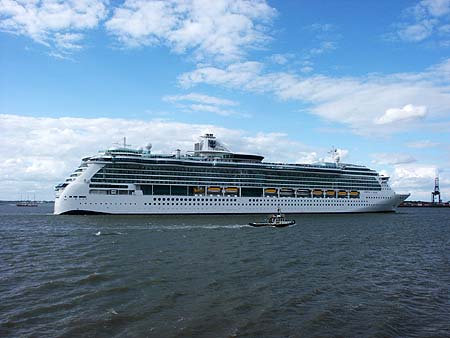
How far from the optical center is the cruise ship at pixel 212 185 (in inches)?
2785

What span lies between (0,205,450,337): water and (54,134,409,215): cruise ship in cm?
3213

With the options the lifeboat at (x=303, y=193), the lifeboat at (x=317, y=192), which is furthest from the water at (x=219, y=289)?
the lifeboat at (x=317, y=192)

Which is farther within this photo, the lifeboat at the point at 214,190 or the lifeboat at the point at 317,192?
the lifeboat at the point at 317,192

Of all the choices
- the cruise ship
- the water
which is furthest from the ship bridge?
the water

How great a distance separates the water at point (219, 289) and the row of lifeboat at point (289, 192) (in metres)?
40.7

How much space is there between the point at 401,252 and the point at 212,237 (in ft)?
59.2

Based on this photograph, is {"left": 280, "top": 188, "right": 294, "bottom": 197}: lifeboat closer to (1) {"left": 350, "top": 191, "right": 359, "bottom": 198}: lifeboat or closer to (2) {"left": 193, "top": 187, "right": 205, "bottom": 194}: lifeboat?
(1) {"left": 350, "top": 191, "right": 359, "bottom": 198}: lifeboat

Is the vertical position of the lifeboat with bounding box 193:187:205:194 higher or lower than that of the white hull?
higher

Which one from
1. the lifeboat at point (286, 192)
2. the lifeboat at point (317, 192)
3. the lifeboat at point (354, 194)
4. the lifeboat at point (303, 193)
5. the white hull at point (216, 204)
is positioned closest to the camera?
the white hull at point (216, 204)

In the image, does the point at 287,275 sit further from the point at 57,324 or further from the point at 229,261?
→ the point at 57,324

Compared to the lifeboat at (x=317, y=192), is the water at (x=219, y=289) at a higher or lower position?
lower

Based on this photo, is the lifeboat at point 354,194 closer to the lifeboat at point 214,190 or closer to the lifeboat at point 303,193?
→ the lifeboat at point 303,193

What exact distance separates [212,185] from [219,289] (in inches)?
2340

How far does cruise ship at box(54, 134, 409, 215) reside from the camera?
70.8 m
